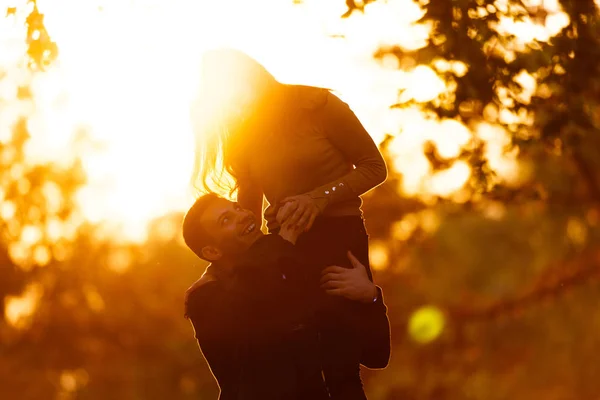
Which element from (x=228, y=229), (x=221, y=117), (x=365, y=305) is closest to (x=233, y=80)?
(x=221, y=117)

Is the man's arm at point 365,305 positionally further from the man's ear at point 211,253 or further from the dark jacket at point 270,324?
the man's ear at point 211,253

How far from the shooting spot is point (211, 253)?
4.89 metres

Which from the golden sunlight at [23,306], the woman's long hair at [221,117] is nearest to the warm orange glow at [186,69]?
the woman's long hair at [221,117]

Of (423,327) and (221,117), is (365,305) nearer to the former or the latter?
(221,117)

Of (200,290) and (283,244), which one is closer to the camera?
(283,244)

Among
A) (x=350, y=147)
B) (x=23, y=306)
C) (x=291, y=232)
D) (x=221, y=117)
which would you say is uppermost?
(x=221, y=117)

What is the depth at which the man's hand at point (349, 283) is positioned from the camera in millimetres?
4832

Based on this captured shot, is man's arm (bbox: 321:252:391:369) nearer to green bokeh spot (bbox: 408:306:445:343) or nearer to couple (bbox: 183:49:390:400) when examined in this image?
couple (bbox: 183:49:390:400)

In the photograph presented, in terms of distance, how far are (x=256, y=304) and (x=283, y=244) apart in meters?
0.29

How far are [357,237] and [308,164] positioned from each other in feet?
1.40

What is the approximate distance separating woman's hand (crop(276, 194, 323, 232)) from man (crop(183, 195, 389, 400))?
0.14ft

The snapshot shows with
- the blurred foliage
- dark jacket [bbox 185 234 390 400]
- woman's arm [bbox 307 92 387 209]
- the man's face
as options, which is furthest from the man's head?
the blurred foliage

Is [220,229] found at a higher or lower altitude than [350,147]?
lower

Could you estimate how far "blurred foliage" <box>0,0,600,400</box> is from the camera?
8.55m
